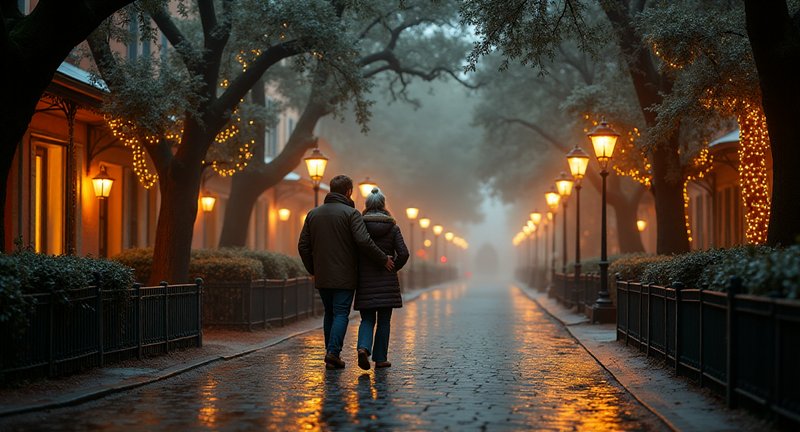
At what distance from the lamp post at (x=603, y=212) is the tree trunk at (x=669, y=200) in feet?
6.95

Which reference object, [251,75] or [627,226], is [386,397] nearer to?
[251,75]

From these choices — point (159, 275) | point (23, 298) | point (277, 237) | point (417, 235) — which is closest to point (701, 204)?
point (277, 237)

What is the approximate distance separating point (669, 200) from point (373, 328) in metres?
12.7

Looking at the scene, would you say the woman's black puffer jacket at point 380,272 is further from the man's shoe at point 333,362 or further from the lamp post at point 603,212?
the lamp post at point 603,212

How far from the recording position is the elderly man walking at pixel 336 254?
11.5m

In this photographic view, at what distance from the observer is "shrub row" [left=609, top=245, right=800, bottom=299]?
742 cm

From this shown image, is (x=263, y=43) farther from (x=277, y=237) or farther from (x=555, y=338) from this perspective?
(x=277, y=237)

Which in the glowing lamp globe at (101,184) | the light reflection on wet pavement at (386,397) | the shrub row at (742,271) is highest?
the glowing lamp globe at (101,184)

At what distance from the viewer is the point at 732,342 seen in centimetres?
853

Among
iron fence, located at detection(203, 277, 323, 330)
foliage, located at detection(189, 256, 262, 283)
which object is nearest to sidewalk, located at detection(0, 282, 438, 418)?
iron fence, located at detection(203, 277, 323, 330)

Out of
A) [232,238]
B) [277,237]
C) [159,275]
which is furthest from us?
[277,237]

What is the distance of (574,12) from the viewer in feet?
52.3

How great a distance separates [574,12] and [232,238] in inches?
517

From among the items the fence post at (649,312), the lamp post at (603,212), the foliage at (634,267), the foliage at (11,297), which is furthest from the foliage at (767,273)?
the lamp post at (603,212)
